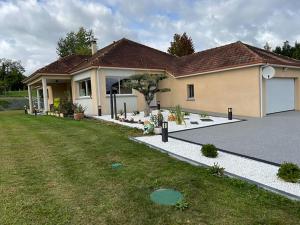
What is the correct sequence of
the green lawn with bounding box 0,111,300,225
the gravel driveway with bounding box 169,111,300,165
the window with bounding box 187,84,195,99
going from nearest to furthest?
the green lawn with bounding box 0,111,300,225 → the gravel driveway with bounding box 169,111,300,165 → the window with bounding box 187,84,195,99

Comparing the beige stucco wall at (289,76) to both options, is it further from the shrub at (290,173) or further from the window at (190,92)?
the shrub at (290,173)

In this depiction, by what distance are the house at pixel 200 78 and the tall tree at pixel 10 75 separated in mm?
41819

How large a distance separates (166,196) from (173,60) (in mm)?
20331

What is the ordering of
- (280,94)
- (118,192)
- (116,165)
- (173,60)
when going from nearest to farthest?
(118,192), (116,165), (280,94), (173,60)

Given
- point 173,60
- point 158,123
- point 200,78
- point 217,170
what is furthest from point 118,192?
point 173,60

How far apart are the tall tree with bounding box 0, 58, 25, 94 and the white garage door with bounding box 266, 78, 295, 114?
52.7m

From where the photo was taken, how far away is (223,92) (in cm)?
1617

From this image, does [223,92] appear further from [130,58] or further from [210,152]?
[210,152]

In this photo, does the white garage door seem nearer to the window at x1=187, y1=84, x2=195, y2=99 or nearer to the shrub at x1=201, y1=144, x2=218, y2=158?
the window at x1=187, y1=84, x2=195, y2=99

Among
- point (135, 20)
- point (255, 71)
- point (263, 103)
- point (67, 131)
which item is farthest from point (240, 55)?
point (67, 131)

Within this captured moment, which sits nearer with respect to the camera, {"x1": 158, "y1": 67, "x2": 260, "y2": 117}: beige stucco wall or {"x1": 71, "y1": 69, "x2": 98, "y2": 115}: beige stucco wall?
{"x1": 158, "y1": 67, "x2": 260, "y2": 117}: beige stucco wall

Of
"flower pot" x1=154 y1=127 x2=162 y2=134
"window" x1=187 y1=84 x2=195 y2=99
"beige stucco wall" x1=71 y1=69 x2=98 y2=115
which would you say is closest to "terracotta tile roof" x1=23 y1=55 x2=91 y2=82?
"beige stucco wall" x1=71 y1=69 x2=98 y2=115

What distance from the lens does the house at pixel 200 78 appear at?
14695 mm

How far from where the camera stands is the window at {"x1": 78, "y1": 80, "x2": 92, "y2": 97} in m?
18.8
